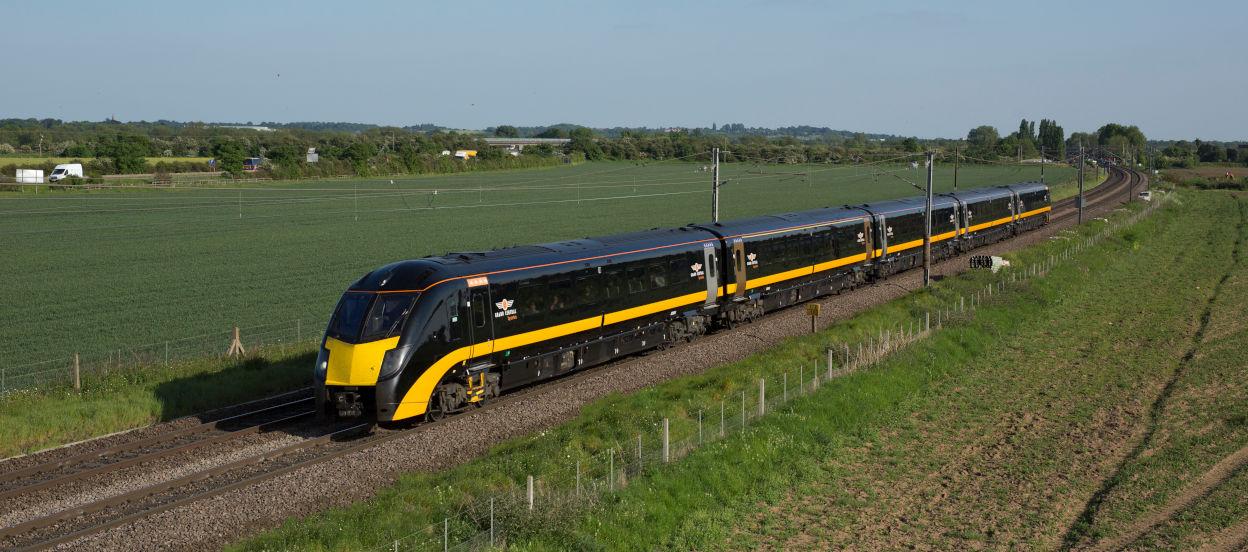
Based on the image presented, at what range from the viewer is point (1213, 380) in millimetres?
27500

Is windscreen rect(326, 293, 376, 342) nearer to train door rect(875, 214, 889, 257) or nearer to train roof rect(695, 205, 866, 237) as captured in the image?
train roof rect(695, 205, 866, 237)

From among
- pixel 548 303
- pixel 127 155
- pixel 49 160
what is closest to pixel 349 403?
pixel 548 303

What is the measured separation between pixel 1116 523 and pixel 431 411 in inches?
554

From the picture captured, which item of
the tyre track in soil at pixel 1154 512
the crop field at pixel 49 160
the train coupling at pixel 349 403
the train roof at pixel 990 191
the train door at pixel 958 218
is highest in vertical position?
the crop field at pixel 49 160

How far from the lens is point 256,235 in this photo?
217 feet

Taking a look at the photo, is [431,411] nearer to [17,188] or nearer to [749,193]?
[17,188]

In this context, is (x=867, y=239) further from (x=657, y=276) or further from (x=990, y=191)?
(x=990, y=191)

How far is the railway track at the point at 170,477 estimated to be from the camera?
16.1m

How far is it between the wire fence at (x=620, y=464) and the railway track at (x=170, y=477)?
4446mm

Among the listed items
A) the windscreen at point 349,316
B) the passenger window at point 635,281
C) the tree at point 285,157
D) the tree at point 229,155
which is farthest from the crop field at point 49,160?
the windscreen at point 349,316

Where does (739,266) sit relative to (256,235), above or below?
above

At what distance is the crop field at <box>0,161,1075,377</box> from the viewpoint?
1433 inches

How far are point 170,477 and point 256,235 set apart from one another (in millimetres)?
51070

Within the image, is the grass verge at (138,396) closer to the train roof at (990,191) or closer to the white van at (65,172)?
the train roof at (990,191)
